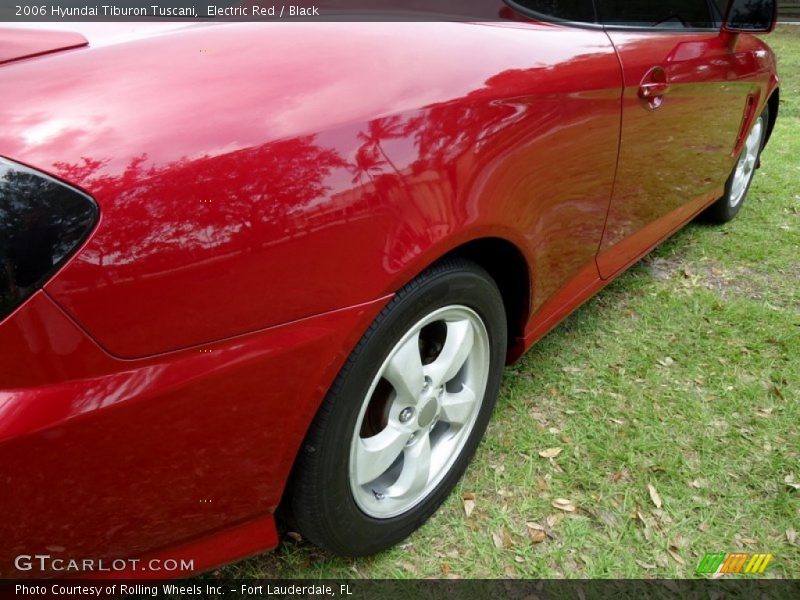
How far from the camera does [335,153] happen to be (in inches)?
47.0

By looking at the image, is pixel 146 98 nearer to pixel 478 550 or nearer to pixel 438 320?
pixel 438 320

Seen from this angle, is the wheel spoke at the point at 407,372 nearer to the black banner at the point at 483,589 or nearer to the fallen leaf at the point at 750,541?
the black banner at the point at 483,589

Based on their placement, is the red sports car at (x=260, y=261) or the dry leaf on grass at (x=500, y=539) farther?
the dry leaf on grass at (x=500, y=539)

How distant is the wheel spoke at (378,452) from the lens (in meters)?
1.54

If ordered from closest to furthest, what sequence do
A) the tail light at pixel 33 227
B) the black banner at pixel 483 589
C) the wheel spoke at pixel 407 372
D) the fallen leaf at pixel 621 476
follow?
the tail light at pixel 33 227 < the wheel spoke at pixel 407 372 < the black banner at pixel 483 589 < the fallen leaf at pixel 621 476

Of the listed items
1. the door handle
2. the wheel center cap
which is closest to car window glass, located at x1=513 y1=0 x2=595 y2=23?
the door handle

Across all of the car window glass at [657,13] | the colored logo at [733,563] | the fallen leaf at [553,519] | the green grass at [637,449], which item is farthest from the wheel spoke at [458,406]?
the car window glass at [657,13]

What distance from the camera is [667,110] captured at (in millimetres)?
2275

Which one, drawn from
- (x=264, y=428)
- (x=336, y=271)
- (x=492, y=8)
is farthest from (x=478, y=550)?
(x=492, y=8)

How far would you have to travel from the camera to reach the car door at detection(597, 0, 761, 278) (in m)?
2.13

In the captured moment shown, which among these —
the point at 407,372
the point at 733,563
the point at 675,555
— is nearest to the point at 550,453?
the point at 675,555

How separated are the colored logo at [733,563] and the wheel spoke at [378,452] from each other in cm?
93

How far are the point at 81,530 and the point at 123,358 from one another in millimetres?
321

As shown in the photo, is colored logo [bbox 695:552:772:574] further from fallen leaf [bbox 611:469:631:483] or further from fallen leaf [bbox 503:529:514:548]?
fallen leaf [bbox 503:529:514:548]
